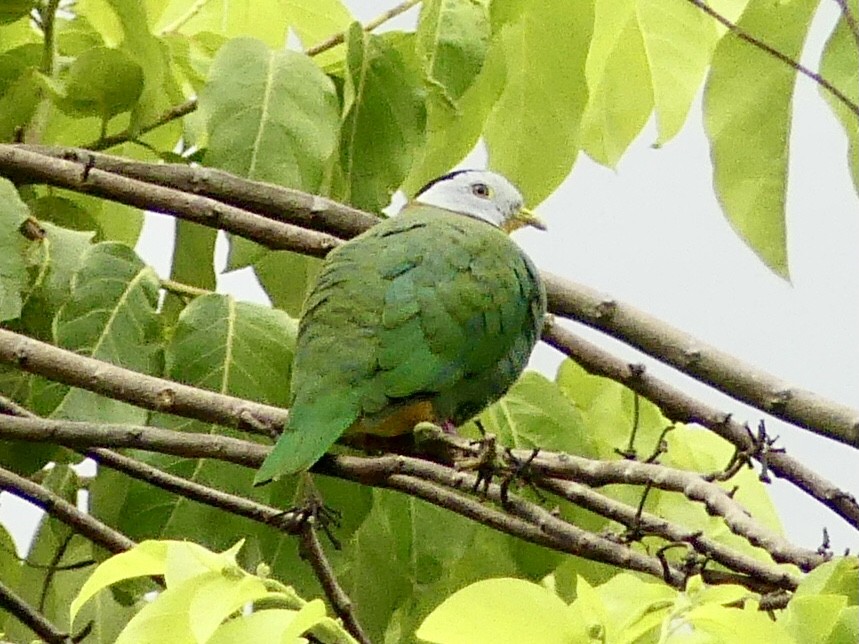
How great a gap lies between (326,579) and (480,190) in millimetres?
851

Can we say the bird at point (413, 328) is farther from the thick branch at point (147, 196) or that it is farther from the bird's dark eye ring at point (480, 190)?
the bird's dark eye ring at point (480, 190)

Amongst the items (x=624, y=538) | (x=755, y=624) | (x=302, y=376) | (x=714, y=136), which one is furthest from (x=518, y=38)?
(x=755, y=624)

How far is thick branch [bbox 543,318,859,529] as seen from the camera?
92 cm

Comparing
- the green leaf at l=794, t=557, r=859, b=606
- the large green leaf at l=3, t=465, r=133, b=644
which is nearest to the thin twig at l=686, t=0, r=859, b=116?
the green leaf at l=794, t=557, r=859, b=606

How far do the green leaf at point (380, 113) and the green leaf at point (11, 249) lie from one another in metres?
0.26

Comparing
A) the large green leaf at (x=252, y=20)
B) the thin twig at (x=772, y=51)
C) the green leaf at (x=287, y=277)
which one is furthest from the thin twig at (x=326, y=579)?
the large green leaf at (x=252, y=20)

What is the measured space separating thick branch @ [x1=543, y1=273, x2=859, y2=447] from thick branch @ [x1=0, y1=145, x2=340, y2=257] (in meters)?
0.24

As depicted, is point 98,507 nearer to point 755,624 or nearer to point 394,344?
point 394,344

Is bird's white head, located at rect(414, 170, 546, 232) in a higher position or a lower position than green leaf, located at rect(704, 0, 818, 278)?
lower

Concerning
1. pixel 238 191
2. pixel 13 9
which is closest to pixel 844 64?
pixel 238 191

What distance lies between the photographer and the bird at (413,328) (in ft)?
3.79

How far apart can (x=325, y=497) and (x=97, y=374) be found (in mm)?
242

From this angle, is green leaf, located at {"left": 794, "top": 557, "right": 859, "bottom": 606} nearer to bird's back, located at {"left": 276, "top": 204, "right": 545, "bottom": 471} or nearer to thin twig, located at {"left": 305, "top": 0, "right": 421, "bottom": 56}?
bird's back, located at {"left": 276, "top": 204, "right": 545, "bottom": 471}

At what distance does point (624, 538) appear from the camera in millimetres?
909
